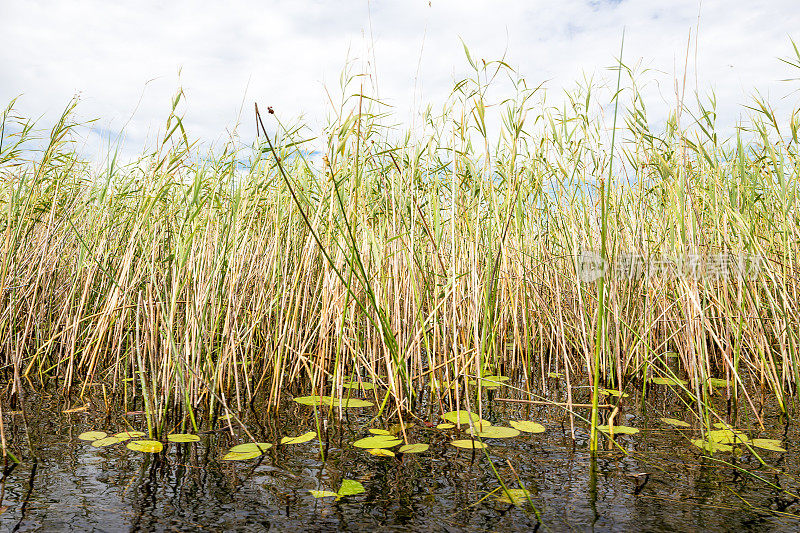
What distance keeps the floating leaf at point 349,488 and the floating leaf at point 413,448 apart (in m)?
0.25

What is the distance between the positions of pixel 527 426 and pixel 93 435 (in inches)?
55.9

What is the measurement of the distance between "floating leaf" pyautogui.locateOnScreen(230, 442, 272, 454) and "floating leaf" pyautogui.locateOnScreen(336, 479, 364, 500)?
333 mm

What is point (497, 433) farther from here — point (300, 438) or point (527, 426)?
point (300, 438)

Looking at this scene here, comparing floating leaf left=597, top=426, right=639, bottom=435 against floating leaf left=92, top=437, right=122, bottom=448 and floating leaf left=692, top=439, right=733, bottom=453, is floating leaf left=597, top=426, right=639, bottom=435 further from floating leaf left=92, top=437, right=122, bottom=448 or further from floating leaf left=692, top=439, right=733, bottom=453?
floating leaf left=92, top=437, right=122, bottom=448

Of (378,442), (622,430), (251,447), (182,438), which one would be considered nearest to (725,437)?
(622,430)

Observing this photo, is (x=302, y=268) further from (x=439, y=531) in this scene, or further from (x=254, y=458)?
(x=439, y=531)

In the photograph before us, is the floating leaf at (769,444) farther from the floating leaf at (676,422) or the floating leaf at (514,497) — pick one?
the floating leaf at (514,497)

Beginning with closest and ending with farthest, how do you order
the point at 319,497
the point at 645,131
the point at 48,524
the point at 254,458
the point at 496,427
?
the point at 48,524 < the point at 319,497 < the point at 254,458 < the point at 496,427 < the point at 645,131

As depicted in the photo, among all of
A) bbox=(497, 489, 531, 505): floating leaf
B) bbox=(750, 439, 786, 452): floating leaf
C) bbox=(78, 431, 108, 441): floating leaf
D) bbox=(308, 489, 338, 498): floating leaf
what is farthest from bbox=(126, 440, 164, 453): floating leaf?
bbox=(750, 439, 786, 452): floating leaf

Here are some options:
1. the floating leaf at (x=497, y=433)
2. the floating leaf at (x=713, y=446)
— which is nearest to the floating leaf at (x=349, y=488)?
the floating leaf at (x=497, y=433)

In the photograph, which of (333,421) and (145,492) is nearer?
(145,492)

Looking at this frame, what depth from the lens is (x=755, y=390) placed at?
2.24 metres

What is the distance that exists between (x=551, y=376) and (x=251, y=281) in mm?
1593

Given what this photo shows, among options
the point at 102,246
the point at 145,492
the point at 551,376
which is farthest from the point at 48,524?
the point at 551,376
